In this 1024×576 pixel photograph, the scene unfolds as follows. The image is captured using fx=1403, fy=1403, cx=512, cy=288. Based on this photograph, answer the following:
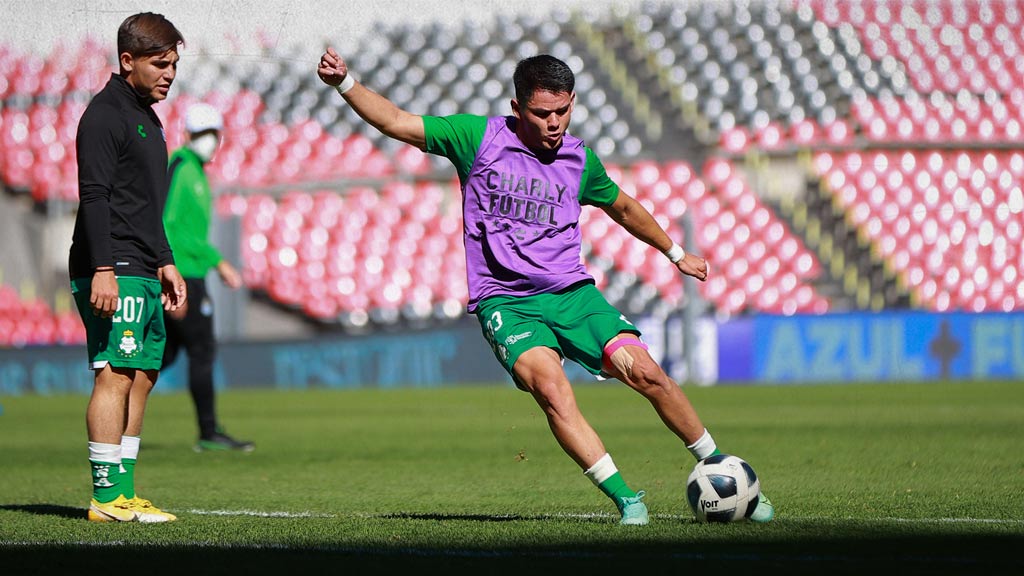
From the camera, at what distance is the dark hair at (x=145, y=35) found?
15.9ft

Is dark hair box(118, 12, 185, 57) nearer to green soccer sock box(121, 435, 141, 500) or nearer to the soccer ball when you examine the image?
green soccer sock box(121, 435, 141, 500)

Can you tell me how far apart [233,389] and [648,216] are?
42.4 ft

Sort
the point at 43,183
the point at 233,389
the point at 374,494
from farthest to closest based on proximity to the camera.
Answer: the point at 43,183 < the point at 233,389 < the point at 374,494

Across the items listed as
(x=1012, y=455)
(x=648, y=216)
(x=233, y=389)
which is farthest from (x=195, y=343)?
(x=233, y=389)

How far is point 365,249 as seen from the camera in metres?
20.1

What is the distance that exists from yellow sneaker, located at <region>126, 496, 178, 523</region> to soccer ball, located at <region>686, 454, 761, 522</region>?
184 cm

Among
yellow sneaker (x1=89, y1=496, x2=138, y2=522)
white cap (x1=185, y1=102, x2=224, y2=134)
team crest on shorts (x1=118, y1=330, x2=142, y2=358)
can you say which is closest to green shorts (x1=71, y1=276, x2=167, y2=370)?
team crest on shorts (x1=118, y1=330, x2=142, y2=358)

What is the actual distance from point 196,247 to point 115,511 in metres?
3.51

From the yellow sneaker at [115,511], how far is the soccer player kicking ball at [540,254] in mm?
1408

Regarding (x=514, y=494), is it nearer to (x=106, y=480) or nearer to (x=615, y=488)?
(x=615, y=488)

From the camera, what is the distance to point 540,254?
16.0ft

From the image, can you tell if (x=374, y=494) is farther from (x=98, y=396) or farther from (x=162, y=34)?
(x=162, y=34)

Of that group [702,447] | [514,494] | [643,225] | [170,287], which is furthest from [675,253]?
[170,287]

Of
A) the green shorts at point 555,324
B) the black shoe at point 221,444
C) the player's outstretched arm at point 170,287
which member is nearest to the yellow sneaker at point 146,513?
the player's outstretched arm at point 170,287
